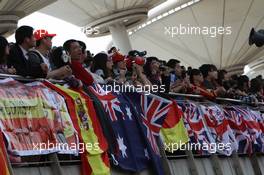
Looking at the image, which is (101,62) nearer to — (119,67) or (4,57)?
(119,67)

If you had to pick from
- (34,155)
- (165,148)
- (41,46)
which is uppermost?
(41,46)

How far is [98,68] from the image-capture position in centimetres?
1082

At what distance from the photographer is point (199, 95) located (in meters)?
12.8

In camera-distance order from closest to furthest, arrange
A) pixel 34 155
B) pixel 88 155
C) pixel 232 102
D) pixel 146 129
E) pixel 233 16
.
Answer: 1. pixel 34 155
2. pixel 88 155
3. pixel 146 129
4. pixel 232 102
5. pixel 233 16

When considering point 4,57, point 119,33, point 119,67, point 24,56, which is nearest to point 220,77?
point 119,67

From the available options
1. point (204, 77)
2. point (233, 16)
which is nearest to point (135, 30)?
point (233, 16)

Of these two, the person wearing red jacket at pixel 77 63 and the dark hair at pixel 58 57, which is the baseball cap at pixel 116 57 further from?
the dark hair at pixel 58 57

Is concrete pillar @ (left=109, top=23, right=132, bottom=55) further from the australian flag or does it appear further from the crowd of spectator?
the australian flag

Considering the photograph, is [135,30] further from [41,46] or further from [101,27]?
[41,46]

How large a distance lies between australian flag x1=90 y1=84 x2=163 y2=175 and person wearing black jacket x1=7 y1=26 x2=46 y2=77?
114 centimetres

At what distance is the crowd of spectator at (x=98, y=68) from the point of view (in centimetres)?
856

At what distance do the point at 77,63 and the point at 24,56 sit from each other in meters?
1.01

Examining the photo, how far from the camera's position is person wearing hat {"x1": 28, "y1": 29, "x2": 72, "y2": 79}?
28.2 feet

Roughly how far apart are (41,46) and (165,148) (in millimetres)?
2607
